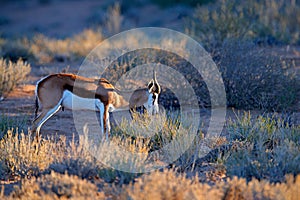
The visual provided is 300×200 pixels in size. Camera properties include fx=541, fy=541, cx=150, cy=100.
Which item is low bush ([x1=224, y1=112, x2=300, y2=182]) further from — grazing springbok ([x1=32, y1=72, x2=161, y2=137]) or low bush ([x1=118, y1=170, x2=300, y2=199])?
grazing springbok ([x1=32, y1=72, x2=161, y2=137])

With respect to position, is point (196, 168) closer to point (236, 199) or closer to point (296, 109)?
point (236, 199)

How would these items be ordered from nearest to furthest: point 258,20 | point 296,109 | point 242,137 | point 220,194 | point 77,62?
point 220,194
point 242,137
point 296,109
point 77,62
point 258,20

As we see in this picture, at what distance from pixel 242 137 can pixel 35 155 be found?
11.2 ft

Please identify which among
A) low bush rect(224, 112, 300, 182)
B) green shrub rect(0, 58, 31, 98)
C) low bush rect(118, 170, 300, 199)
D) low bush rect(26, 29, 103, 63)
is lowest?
low bush rect(118, 170, 300, 199)

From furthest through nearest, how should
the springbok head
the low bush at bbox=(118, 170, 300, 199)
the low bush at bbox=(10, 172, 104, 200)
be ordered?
the springbok head → the low bush at bbox=(10, 172, 104, 200) → the low bush at bbox=(118, 170, 300, 199)

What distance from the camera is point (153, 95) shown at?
939 centimetres

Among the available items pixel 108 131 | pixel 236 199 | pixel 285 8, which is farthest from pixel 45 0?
pixel 236 199

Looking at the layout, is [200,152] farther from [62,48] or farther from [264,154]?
[62,48]

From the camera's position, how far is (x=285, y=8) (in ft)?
69.7

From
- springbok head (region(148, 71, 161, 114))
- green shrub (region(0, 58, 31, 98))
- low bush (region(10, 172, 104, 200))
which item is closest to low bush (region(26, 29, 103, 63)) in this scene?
green shrub (region(0, 58, 31, 98))

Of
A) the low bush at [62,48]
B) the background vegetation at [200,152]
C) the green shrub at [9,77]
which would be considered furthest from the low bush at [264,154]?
the low bush at [62,48]

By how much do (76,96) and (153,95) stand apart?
1330 millimetres

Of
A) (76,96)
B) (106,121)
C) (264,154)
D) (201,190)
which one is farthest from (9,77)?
(201,190)

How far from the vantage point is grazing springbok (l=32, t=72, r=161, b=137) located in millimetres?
8992
